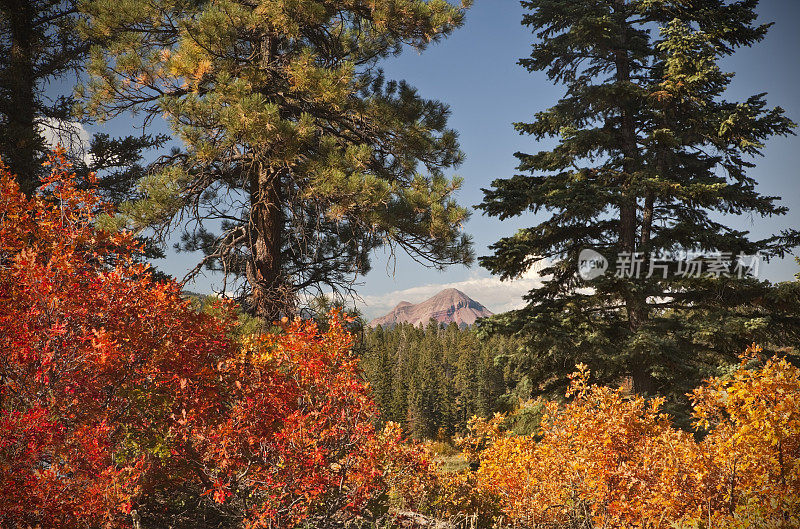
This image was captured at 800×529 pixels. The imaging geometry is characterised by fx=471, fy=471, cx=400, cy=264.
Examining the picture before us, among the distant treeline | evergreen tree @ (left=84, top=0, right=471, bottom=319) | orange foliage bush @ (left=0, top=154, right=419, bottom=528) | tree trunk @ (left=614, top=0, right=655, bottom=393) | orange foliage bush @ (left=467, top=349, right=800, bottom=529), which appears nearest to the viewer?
orange foliage bush @ (left=0, top=154, right=419, bottom=528)

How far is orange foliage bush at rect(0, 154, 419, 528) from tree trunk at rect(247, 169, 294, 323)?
287cm

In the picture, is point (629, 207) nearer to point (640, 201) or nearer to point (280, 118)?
point (640, 201)

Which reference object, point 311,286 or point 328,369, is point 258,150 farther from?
point 328,369

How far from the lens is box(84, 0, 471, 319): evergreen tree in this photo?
22.2 ft

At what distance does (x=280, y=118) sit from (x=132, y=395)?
4.33m

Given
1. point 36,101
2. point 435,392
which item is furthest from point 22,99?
point 435,392

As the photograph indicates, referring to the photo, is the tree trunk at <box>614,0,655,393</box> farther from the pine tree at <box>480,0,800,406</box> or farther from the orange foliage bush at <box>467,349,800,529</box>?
the orange foliage bush at <box>467,349,800,529</box>

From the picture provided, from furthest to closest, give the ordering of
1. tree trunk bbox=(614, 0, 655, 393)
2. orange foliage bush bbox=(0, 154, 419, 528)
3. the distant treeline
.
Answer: the distant treeline < tree trunk bbox=(614, 0, 655, 393) < orange foliage bush bbox=(0, 154, 419, 528)

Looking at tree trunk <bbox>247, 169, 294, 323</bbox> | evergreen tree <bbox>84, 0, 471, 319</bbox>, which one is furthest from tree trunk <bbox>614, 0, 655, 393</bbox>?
tree trunk <bbox>247, 169, 294, 323</bbox>

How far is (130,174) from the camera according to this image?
881 centimetres

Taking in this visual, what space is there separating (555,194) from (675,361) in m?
3.83

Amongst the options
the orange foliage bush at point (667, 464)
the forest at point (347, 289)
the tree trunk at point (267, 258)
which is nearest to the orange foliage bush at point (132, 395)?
the forest at point (347, 289)

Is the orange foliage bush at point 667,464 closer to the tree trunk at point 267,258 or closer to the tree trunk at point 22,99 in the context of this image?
the tree trunk at point 267,258

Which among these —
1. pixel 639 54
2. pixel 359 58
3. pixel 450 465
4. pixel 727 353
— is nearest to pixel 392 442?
pixel 359 58
